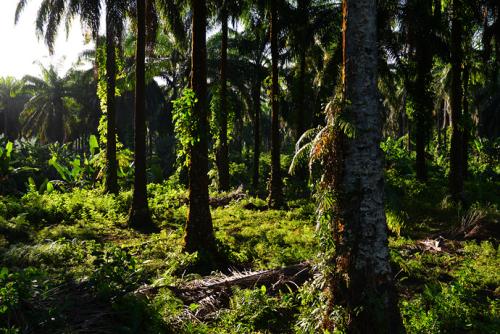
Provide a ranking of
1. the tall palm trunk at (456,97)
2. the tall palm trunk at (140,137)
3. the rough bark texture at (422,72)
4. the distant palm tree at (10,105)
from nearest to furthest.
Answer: the tall palm trunk at (140,137), the tall palm trunk at (456,97), the rough bark texture at (422,72), the distant palm tree at (10,105)

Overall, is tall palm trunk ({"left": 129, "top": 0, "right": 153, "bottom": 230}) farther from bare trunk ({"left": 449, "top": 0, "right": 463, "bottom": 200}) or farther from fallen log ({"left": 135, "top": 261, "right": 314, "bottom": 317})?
bare trunk ({"left": 449, "top": 0, "right": 463, "bottom": 200})

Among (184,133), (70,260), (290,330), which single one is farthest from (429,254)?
(70,260)

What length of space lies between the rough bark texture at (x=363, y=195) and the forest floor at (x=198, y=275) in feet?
1.69

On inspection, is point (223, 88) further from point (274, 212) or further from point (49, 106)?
point (49, 106)

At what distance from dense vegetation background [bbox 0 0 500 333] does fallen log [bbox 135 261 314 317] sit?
3 cm

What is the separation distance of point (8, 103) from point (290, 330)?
4897cm

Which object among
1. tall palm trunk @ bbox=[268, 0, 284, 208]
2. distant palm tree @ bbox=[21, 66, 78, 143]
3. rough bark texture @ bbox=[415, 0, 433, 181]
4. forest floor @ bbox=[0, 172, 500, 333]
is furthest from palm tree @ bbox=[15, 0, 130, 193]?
distant palm tree @ bbox=[21, 66, 78, 143]

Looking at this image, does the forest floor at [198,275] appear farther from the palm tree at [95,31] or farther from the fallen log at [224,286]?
the palm tree at [95,31]

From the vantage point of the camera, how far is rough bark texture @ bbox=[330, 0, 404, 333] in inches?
184

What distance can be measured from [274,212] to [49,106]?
3333 centimetres

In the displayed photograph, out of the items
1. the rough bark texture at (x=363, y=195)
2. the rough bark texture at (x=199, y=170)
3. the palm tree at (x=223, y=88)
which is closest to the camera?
the rough bark texture at (x=363, y=195)

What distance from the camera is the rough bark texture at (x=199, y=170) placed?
9.01 metres

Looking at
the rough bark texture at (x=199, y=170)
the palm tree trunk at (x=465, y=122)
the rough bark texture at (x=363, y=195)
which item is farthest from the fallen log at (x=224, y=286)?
the palm tree trunk at (x=465, y=122)

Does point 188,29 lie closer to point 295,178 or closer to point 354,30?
point 295,178
